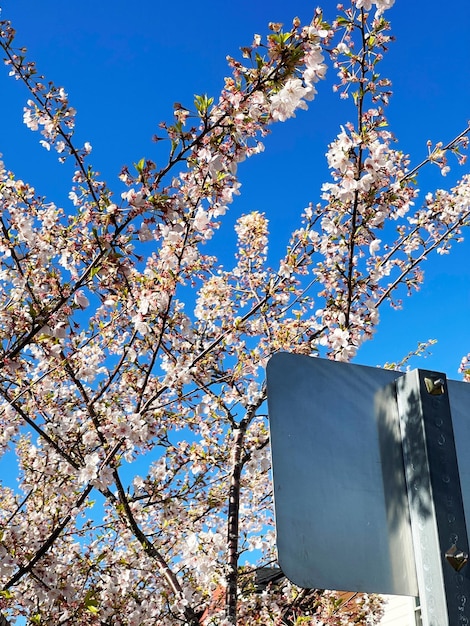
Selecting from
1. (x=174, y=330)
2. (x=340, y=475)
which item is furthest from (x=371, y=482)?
(x=174, y=330)

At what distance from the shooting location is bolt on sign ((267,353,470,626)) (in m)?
1.28

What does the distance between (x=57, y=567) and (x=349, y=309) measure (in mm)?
3447

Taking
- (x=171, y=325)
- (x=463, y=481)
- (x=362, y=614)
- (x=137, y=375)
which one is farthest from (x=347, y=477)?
(x=362, y=614)

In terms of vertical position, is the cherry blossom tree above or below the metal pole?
above

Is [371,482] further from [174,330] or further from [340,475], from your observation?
[174,330]

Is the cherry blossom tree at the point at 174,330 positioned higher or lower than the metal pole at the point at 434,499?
higher

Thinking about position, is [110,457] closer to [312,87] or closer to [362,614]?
[312,87]

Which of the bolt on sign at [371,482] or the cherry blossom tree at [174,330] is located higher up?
the cherry blossom tree at [174,330]

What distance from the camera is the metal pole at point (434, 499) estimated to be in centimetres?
125

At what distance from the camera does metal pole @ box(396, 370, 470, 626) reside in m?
1.25

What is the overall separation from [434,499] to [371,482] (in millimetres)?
146

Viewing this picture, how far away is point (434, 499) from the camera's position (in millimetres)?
1340

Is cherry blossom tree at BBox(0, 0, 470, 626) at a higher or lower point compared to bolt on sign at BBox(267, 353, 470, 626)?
higher

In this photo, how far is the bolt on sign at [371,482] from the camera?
1280 mm
